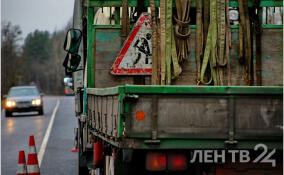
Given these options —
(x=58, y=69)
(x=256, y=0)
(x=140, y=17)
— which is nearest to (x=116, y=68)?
(x=140, y=17)

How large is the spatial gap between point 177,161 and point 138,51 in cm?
193

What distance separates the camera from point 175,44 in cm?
730

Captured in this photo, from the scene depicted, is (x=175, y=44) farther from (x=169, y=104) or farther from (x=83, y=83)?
(x=83, y=83)

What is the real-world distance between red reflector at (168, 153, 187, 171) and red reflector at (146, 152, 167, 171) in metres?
0.05

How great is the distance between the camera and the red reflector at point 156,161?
579 cm

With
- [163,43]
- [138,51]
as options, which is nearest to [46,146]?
[138,51]

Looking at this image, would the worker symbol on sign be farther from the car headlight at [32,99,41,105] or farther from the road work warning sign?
the car headlight at [32,99,41,105]

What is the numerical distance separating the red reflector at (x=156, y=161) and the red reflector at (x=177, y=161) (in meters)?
0.05

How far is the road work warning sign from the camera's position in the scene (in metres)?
7.41

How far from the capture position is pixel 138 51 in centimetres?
741

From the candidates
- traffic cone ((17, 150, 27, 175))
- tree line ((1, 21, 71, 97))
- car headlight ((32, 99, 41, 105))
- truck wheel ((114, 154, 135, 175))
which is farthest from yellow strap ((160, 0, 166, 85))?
tree line ((1, 21, 71, 97))

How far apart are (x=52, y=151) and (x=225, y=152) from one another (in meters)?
11.3

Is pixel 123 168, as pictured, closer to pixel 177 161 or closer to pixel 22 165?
pixel 177 161

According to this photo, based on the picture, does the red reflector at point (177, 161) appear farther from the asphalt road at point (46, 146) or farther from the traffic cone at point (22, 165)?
the asphalt road at point (46, 146)
